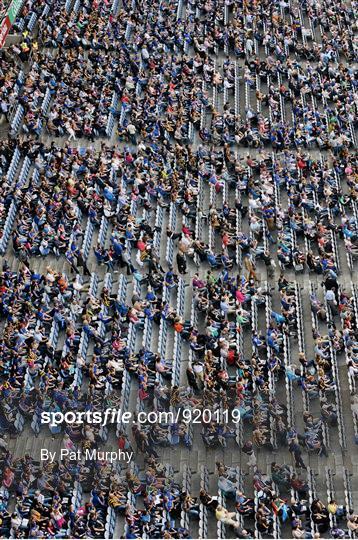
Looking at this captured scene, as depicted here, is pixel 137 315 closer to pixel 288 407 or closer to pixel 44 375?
pixel 44 375

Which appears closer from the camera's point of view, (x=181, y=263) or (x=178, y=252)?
(x=181, y=263)

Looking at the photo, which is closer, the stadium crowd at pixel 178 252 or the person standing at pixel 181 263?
the stadium crowd at pixel 178 252

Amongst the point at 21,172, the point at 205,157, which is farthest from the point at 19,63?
the point at 205,157

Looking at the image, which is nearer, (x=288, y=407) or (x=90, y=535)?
(x=90, y=535)

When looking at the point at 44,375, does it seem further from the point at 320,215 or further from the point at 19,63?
the point at 19,63

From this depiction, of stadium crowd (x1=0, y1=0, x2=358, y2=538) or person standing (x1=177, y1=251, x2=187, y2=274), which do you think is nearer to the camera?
stadium crowd (x1=0, y1=0, x2=358, y2=538)

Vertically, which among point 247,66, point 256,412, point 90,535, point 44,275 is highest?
point 247,66

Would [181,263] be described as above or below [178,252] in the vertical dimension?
below

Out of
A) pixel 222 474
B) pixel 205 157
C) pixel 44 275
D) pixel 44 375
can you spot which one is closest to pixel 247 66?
pixel 205 157

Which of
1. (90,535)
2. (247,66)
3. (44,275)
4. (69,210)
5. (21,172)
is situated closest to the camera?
(90,535)

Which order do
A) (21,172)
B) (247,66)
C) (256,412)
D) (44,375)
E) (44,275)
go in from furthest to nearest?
(247,66) < (21,172) < (44,275) < (44,375) < (256,412)

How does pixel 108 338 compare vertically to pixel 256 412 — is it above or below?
above
